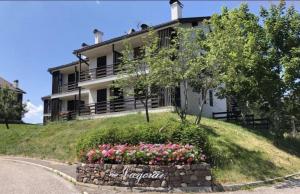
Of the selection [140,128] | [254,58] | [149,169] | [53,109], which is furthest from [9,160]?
[53,109]

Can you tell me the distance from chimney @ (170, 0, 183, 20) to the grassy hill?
8.86 meters

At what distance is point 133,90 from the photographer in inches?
890

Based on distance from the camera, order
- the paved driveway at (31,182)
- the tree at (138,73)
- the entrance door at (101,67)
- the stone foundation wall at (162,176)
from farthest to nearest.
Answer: the entrance door at (101,67), the tree at (138,73), the stone foundation wall at (162,176), the paved driveway at (31,182)

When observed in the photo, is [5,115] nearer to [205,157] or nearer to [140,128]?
[140,128]

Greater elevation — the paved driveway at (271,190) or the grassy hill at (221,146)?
the grassy hill at (221,146)

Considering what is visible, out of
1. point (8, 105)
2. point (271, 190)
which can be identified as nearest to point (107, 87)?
point (8, 105)

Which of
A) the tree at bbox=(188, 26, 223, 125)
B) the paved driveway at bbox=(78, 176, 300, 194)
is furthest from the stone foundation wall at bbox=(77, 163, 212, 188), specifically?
the tree at bbox=(188, 26, 223, 125)

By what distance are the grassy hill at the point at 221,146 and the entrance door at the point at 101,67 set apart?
Answer: 6.97 metres

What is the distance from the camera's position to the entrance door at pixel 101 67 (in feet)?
107

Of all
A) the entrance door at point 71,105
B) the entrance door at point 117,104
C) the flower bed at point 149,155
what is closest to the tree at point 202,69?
the flower bed at point 149,155

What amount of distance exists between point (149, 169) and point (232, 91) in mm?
13753

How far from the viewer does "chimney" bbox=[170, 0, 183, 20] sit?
92.6ft

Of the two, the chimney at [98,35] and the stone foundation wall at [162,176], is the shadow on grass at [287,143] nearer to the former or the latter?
the stone foundation wall at [162,176]

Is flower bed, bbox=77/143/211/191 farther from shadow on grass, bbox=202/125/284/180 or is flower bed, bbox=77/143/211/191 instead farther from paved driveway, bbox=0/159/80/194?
shadow on grass, bbox=202/125/284/180
